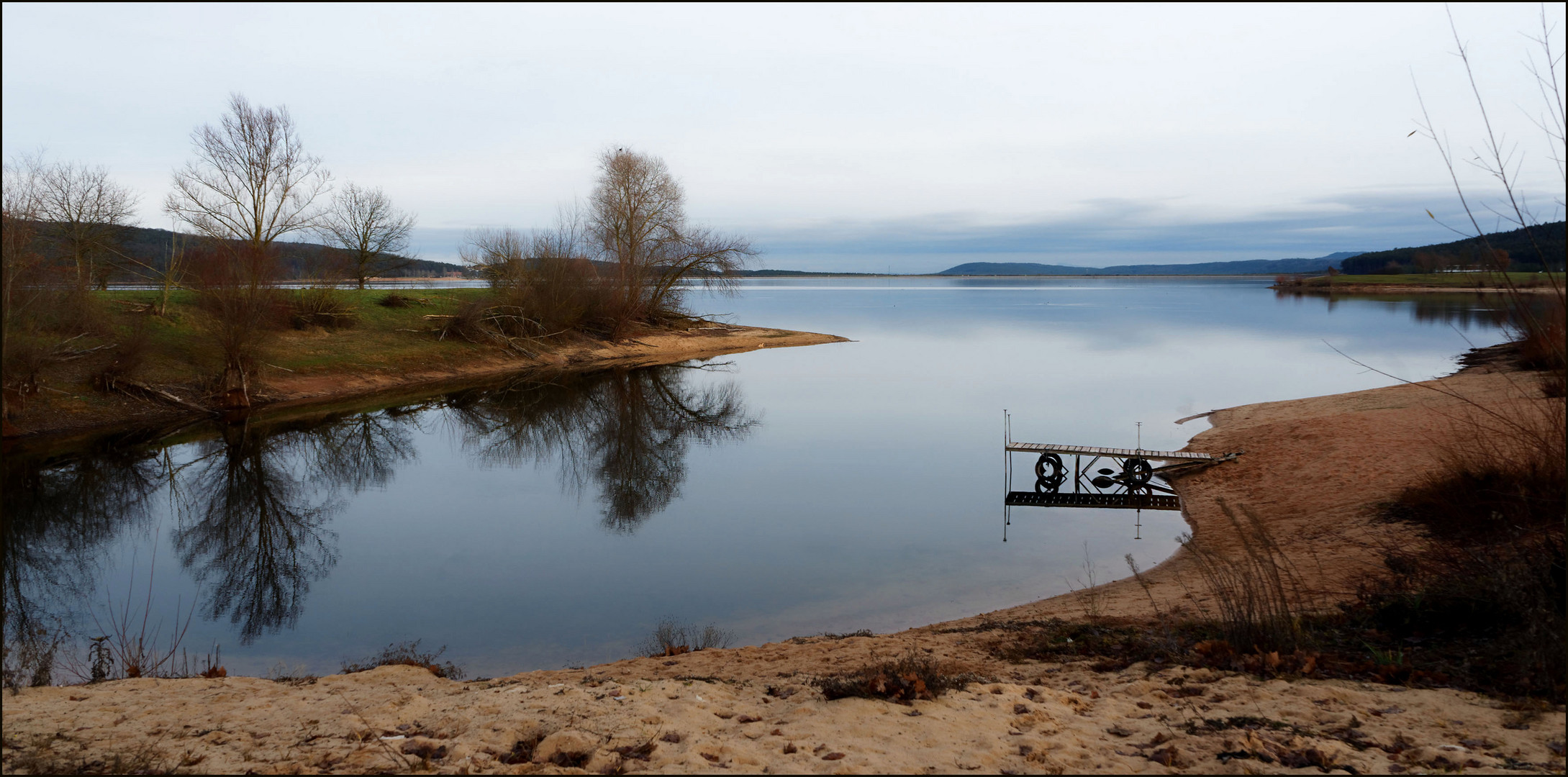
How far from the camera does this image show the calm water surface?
11273 mm

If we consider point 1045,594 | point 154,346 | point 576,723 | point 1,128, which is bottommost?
point 1045,594

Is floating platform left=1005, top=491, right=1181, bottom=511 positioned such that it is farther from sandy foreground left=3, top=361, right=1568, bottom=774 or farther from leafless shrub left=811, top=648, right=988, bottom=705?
leafless shrub left=811, top=648, right=988, bottom=705

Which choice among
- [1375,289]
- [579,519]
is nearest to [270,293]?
[579,519]

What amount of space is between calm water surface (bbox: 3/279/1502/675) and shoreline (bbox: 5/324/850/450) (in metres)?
2.54

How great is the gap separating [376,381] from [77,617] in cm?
2420

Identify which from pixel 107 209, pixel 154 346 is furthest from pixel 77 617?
pixel 107 209

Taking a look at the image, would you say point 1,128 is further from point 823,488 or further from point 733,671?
point 823,488

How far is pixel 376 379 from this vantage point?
33.8 metres

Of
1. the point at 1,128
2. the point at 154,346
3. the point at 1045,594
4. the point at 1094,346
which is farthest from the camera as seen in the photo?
the point at 1094,346

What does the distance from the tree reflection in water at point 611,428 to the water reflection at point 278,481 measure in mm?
86

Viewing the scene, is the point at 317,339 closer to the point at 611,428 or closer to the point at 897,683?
the point at 611,428

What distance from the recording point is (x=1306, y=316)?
76.8 metres

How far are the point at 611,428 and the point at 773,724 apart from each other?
2115 cm

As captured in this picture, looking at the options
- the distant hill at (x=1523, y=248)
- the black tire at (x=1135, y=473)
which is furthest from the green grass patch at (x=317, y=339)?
the distant hill at (x=1523, y=248)
